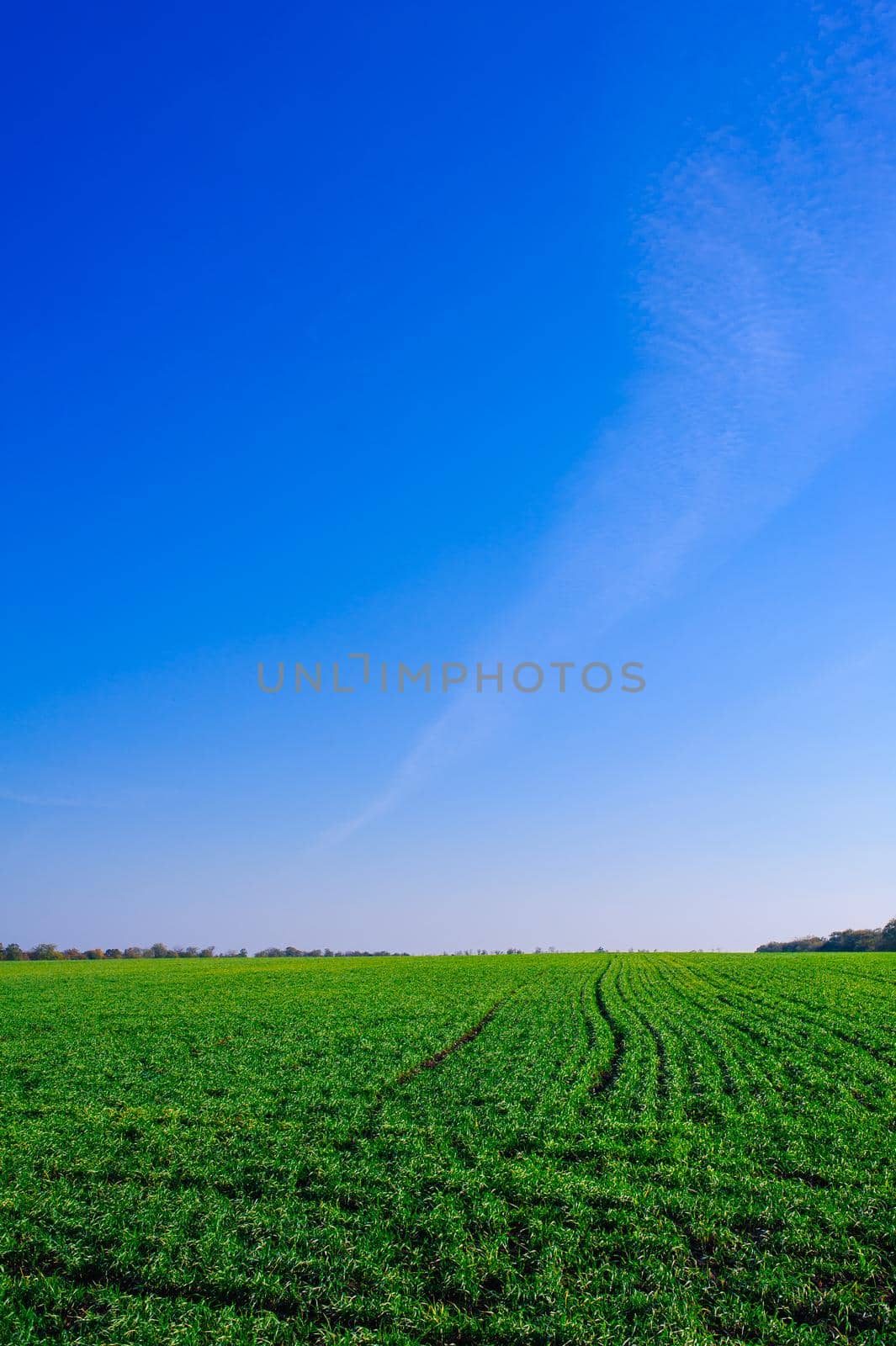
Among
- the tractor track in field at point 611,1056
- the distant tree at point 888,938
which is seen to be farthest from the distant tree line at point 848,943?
the tractor track in field at point 611,1056

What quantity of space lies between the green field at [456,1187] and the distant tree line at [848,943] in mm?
96357

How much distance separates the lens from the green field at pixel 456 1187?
9.27 meters

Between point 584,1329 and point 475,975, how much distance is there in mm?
51819

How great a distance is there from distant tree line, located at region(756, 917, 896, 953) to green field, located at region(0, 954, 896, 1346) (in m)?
96.4

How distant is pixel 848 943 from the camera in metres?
119

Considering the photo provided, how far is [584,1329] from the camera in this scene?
28.5 feet

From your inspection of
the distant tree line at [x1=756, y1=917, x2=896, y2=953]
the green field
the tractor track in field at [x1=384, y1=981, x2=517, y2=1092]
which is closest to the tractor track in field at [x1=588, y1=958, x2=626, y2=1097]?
the green field

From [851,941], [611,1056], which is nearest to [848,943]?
[851,941]

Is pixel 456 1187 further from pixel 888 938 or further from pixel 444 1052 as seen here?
pixel 888 938

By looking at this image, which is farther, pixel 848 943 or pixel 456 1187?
pixel 848 943

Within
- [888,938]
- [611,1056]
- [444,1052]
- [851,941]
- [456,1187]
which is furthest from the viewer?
[851,941]

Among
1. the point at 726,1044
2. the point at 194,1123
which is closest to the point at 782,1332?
the point at 194,1123

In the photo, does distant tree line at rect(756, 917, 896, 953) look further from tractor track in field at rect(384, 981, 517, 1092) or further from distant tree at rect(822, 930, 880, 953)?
tractor track in field at rect(384, 981, 517, 1092)

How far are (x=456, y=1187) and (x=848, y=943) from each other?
130445 millimetres
